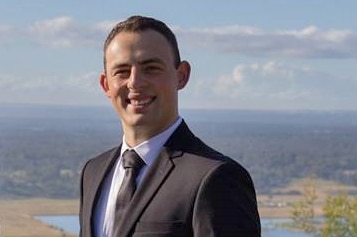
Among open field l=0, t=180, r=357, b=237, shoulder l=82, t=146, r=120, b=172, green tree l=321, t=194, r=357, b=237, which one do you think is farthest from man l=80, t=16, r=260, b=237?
open field l=0, t=180, r=357, b=237

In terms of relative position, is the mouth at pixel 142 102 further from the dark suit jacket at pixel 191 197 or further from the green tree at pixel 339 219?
the green tree at pixel 339 219

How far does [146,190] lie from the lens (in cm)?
304

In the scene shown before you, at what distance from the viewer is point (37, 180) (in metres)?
28.4

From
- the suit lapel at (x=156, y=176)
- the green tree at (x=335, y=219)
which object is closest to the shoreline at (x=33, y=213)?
the green tree at (x=335, y=219)

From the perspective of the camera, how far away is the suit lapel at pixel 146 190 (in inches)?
118

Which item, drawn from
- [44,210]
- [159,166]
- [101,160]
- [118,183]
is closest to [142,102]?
[159,166]

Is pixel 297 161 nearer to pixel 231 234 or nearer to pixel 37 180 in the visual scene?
pixel 37 180

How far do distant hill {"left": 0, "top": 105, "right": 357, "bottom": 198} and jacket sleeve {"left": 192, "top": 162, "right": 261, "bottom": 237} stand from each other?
638 inches

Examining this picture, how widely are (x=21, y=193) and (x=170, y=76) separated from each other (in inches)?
1076

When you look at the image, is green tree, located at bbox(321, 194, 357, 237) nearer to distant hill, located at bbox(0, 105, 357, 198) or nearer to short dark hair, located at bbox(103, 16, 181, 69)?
distant hill, located at bbox(0, 105, 357, 198)

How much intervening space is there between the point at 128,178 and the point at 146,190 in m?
0.10

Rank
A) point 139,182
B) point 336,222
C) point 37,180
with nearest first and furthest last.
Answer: point 139,182, point 336,222, point 37,180

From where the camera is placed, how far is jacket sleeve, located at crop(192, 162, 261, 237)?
9.43ft

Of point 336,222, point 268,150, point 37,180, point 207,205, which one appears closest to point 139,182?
point 207,205
